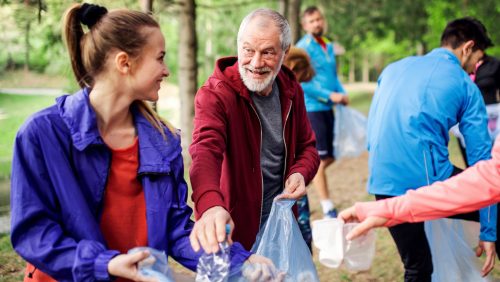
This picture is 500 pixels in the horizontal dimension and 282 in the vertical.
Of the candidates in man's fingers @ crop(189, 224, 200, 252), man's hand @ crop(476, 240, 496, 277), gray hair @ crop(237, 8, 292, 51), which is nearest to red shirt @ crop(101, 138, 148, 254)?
man's fingers @ crop(189, 224, 200, 252)

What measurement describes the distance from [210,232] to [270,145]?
1.02 metres

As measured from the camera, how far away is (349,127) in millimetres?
6934

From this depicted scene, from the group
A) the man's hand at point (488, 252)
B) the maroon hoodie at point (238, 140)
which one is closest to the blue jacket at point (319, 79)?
the man's hand at point (488, 252)

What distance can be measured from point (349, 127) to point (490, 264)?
3443 mm

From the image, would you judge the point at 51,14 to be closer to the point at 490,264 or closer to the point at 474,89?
the point at 474,89

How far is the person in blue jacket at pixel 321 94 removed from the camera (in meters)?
6.39

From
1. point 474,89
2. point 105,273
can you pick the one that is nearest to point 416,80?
point 474,89

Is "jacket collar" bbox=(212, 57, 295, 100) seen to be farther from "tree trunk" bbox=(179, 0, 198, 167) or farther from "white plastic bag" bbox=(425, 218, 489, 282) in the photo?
"tree trunk" bbox=(179, 0, 198, 167)

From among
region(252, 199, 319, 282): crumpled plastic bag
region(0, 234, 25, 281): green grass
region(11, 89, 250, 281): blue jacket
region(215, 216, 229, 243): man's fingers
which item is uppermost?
region(11, 89, 250, 281): blue jacket

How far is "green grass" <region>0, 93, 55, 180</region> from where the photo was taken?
10.4m

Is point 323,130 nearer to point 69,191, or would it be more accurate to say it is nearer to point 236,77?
point 236,77

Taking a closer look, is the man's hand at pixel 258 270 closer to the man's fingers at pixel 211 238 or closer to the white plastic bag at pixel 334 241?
the man's fingers at pixel 211 238

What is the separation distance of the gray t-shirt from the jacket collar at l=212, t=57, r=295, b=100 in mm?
53

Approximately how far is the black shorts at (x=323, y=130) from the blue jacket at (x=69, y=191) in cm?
446
